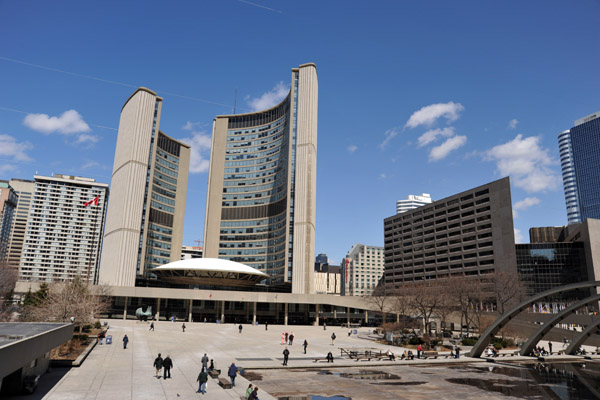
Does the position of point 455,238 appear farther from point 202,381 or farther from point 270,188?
point 202,381

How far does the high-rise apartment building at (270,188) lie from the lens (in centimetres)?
11062

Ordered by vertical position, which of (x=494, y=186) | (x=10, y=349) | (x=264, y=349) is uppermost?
(x=494, y=186)

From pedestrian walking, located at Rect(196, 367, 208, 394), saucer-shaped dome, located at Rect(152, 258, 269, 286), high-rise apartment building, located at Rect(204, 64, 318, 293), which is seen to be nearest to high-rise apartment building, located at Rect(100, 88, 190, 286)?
saucer-shaped dome, located at Rect(152, 258, 269, 286)

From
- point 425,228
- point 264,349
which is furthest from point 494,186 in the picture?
point 264,349

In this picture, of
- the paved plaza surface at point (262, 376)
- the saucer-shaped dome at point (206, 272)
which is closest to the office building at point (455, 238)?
the saucer-shaped dome at point (206, 272)

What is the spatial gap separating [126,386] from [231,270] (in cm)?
7477

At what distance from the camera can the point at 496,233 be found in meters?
118

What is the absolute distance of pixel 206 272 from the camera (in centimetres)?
9869

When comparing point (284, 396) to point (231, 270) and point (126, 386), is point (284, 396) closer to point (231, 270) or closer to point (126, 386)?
point (126, 386)

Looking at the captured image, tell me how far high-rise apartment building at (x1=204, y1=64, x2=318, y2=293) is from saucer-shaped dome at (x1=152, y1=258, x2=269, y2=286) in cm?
1415

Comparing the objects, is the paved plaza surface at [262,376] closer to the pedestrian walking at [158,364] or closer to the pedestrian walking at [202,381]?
the pedestrian walking at [202,381]

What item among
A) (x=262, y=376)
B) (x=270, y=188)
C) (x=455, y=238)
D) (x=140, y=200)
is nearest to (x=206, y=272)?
(x=140, y=200)

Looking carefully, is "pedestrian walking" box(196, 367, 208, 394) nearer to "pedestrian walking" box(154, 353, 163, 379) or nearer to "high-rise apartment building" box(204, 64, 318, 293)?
"pedestrian walking" box(154, 353, 163, 379)

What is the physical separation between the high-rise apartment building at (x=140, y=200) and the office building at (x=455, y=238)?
8590 centimetres
